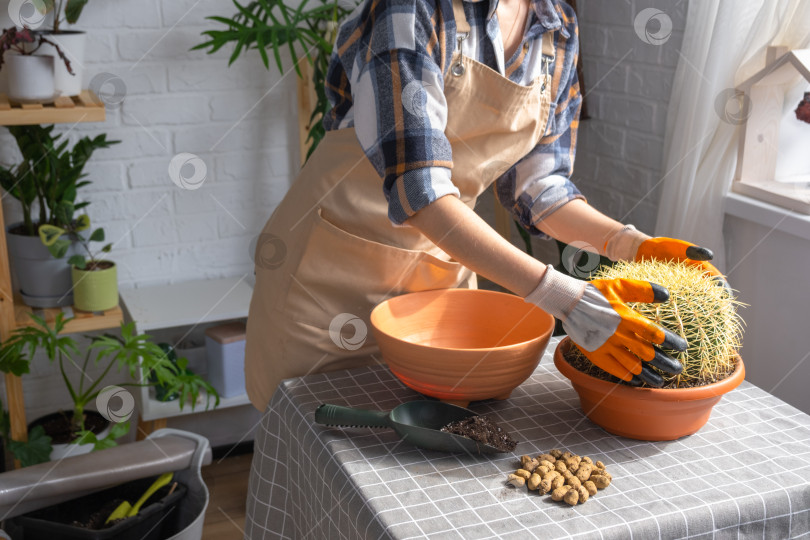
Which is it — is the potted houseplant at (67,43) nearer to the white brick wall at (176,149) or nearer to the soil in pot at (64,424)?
the white brick wall at (176,149)

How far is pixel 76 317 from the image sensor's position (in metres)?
1.94

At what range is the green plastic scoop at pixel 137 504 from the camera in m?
1.63

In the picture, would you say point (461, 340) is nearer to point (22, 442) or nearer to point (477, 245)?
point (477, 245)

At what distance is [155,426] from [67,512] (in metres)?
0.48

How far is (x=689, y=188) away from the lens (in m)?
1.76

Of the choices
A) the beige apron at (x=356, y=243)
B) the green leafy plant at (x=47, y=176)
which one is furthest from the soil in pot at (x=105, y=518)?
the green leafy plant at (x=47, y=176)

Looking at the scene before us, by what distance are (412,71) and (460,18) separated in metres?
0.13

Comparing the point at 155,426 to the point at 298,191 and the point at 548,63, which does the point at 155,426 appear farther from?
the point at 548,63

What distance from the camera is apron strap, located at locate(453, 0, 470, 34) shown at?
1.08 m

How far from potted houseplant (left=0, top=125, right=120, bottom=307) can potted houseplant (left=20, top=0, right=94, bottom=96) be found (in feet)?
0.40

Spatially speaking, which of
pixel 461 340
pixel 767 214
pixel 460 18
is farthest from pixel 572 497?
pixel 767 214

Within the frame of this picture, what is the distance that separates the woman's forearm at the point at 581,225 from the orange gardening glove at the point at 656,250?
0.05ft

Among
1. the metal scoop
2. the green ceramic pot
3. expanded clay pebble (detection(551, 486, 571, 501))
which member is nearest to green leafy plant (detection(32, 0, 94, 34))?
the green ceramic pot

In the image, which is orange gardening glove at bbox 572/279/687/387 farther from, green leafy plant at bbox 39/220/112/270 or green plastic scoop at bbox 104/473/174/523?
green leafy plant at bbox 39/220/112/270
